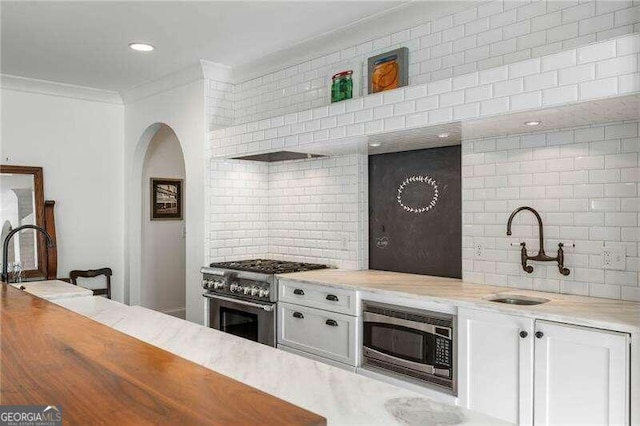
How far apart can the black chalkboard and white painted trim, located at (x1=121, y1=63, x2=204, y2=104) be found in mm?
1902

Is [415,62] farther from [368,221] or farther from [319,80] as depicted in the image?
[368,221]

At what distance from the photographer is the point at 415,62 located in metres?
3.59

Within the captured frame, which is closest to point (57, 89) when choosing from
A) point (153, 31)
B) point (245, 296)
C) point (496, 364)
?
point (153, 31)

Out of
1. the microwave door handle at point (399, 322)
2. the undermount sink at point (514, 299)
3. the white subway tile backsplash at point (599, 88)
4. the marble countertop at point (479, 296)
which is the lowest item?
the microwave door handle at point (399, 322)

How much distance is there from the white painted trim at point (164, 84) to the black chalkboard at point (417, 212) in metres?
1.90

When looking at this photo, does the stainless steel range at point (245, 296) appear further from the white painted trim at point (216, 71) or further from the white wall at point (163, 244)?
the white wall at point (163, 244)

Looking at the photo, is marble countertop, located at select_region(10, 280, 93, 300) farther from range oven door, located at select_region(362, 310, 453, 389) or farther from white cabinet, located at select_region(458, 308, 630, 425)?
white cabinet, located at select_region(458, 308, 630, 425)

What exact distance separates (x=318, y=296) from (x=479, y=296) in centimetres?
118

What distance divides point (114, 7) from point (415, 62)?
2.08 metres

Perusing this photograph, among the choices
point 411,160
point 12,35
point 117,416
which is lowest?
point 117,416

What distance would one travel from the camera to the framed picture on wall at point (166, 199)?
6633 millimetres

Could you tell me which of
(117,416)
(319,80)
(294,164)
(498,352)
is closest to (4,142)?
(294,164)

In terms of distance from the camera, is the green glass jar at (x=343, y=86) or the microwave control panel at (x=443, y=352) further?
the green glass jar at (x=343, y=86)

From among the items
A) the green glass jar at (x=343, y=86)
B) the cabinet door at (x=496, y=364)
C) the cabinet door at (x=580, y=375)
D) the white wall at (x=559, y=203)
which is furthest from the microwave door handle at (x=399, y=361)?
the green glass jar at (x=343, y=86)
